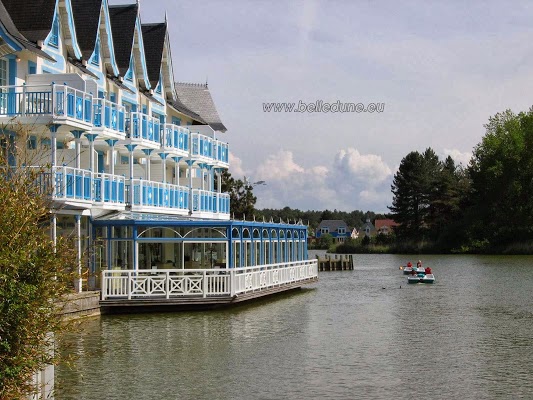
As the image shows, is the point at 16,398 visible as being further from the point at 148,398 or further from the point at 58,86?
the point at 58,86

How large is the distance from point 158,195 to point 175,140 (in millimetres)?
4502

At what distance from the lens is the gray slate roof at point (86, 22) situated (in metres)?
38.5

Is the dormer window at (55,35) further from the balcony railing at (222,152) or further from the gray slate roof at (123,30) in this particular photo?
the balcony railing at (222,152)

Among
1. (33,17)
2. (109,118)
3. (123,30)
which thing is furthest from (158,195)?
(33,17)

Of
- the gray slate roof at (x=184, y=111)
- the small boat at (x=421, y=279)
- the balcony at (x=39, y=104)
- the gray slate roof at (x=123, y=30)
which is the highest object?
the gray slate roof at (x=123, y=30)

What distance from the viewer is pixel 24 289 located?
1178 centimetres

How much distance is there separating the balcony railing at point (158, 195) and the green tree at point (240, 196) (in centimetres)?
4356

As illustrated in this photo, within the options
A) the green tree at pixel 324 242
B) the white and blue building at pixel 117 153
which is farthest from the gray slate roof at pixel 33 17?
the green tree at pixel 324 242

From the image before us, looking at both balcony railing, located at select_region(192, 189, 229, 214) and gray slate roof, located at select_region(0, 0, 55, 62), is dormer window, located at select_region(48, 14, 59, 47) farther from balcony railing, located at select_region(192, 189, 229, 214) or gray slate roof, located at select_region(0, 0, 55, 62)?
balcony railing, located at select_region(192, 189, 229, 214)

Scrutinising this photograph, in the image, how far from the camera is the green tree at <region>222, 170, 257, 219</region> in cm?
8856

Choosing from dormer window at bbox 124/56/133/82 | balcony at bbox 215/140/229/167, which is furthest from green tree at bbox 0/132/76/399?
balcony at bbox 215/140/229/167

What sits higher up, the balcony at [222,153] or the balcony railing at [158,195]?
the balcony at [222,153]

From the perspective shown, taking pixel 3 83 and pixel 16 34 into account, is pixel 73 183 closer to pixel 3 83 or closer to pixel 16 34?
pixel 3 83

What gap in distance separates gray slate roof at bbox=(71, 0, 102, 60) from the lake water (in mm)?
12973
